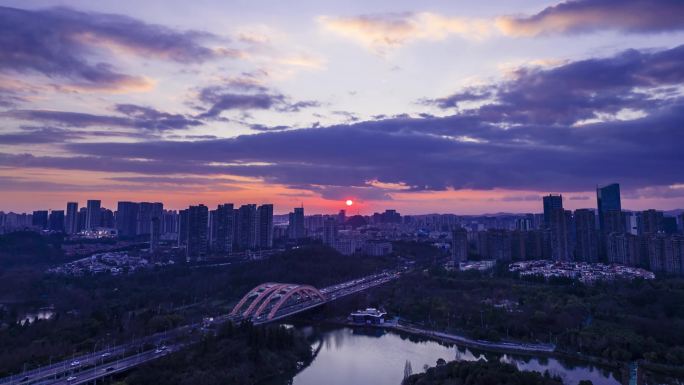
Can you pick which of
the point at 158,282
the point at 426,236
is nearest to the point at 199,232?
the point at 158,282

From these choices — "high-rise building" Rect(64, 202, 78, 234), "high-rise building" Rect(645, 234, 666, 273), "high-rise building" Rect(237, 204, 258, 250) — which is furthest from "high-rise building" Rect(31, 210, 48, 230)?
"high-rise building" Rect(645, 234, 666, 273)

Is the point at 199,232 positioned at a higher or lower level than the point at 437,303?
higher

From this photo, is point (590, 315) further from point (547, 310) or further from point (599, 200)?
point (599, 200)

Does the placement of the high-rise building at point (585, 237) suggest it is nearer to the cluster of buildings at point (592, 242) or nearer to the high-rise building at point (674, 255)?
the cluster of buildings at point (592, 242)

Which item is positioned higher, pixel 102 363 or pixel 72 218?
pixel 72 218

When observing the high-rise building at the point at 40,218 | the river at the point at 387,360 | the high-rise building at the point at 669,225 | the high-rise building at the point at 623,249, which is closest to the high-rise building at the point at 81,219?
the high-rise building at the point at 40,218

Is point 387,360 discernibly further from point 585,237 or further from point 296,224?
point 296,224

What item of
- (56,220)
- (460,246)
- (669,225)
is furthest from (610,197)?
(56,220)

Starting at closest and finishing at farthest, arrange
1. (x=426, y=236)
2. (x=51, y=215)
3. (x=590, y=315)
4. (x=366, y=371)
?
(x=366, y=371) → (x=590, y=315) → (x=51, y=215) → (x=426, y=236)
